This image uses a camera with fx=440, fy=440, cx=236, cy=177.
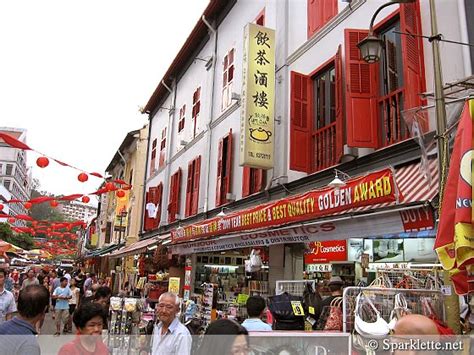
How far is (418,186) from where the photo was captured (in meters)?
5.69

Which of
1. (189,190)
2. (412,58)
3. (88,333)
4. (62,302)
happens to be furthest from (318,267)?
(88,333)

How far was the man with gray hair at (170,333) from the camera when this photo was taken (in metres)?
4.27

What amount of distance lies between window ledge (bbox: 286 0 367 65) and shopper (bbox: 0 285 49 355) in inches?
312

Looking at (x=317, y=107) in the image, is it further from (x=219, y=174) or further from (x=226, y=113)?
(x=219, y=174)

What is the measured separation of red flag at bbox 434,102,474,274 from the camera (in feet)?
9.37

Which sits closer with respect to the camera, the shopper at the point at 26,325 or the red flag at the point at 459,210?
the red flag at the point at 459,210

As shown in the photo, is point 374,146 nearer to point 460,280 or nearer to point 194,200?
point 460,280

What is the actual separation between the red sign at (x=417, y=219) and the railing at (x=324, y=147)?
3341mm

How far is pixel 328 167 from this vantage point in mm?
8930

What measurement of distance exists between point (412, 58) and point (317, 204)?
2.76m

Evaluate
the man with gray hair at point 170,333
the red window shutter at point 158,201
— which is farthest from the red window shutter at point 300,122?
the red window shutter at point 158,201

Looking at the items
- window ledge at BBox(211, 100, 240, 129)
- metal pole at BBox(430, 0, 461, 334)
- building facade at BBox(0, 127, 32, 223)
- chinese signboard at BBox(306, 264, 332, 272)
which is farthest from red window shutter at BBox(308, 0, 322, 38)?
building facade at BBox(0, 127, 32, 223)

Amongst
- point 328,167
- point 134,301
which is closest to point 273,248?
point 328,167

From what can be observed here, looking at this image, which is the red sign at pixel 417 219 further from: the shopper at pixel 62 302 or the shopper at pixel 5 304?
the shopper at pixel 62 302
